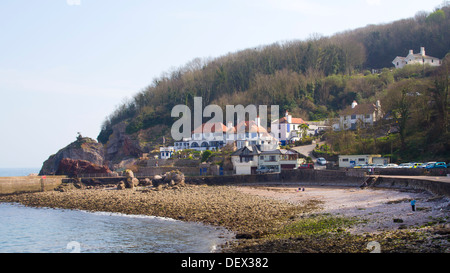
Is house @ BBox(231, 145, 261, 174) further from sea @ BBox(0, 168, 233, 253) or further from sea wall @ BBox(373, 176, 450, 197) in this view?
sea @ BBox(0, 168, 233, 253)

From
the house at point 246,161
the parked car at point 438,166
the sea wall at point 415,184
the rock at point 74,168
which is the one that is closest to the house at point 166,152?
the rock at point 74,168

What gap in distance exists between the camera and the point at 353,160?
47.4 metres

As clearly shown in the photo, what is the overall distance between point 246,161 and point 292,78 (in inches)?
1586

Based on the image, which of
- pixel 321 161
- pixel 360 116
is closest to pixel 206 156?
pixel 321 161

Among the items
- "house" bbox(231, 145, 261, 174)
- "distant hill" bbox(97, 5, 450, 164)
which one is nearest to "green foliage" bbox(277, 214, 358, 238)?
"house" bbox(231, 145, 261, 174)

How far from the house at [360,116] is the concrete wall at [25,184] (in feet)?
140

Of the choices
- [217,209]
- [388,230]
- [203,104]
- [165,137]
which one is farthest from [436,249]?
[203,104]

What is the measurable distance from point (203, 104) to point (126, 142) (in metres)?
21.4

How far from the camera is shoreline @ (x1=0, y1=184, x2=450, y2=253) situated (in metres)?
15.3

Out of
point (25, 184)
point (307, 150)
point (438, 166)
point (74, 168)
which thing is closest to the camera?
point (438, 166)

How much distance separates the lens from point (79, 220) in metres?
29.3

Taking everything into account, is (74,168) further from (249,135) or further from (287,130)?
(287,130)

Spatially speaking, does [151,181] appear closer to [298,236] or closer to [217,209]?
[217,209]
